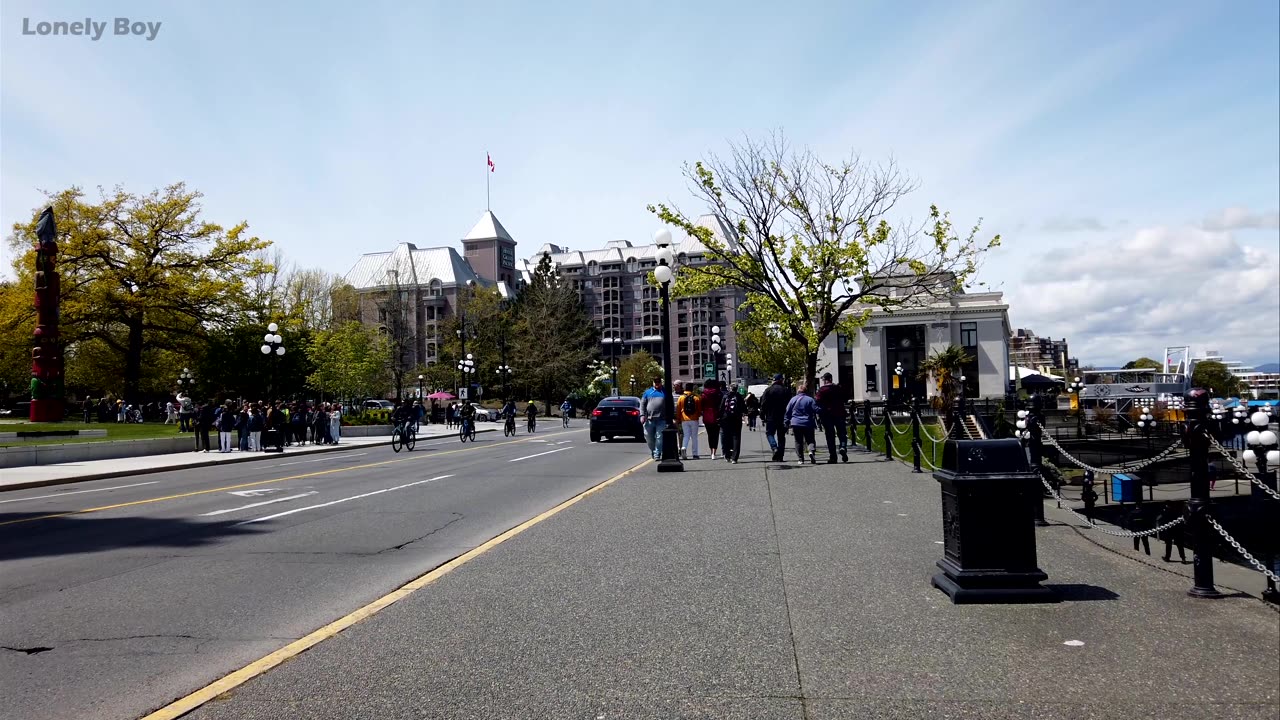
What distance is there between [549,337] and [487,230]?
221 ft

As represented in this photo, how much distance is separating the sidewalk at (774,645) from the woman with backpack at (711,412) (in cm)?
1210

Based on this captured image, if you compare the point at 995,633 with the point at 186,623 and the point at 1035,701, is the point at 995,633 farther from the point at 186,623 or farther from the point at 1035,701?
the point at 186,623

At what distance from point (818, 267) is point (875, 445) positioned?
5.43 m

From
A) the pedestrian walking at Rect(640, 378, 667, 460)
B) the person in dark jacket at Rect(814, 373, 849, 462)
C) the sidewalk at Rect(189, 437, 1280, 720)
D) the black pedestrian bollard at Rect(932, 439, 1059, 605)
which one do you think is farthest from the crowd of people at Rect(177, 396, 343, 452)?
the black pedestrian bollard at Rect(932, 439, 1059, 605)

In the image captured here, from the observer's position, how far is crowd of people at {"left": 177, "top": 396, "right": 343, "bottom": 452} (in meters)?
30.7

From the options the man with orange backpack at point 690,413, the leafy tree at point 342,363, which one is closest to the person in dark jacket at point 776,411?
the man with orange backpack at point 690,413

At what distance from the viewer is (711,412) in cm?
2017

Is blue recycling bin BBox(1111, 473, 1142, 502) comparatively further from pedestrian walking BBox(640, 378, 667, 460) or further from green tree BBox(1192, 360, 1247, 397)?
green tree BBox(1192, 360, 1247, 397)

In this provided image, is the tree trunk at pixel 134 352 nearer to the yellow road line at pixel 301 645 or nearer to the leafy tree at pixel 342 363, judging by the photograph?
the leafy tree at pixel 342 363

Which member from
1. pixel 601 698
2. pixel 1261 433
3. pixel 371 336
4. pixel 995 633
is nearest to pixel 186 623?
pixel 601 698

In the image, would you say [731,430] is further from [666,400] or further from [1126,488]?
[1126,488]

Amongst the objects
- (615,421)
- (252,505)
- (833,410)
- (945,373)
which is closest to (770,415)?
(833,410)

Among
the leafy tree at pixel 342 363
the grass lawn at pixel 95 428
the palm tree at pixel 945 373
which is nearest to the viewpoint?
the grass lawn at pixel 95 428

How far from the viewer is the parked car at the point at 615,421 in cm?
3100
